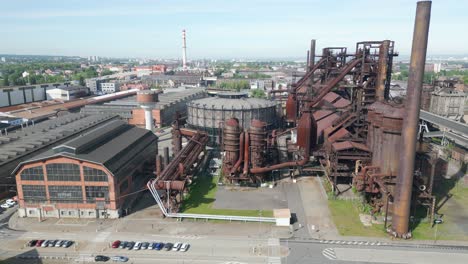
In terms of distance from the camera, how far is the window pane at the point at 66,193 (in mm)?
49688

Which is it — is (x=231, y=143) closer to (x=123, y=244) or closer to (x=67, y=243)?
(x=123, y=244)

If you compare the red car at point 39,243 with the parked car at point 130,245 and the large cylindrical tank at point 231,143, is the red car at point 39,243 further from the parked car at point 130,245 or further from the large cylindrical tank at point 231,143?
the large cylindrical tank at point 231,143

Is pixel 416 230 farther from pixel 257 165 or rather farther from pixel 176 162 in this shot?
pixel 176 162

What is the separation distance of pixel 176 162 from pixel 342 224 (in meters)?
28.2

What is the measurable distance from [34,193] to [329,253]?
142 feet

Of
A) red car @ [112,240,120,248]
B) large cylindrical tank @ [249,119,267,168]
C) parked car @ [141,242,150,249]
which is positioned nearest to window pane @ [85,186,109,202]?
red car @ [112,240,120,248]

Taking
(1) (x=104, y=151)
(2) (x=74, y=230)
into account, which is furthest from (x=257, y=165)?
(2) (x=74, y=230)

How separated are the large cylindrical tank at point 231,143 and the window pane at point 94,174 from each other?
22037 mm

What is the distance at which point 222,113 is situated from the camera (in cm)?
8294

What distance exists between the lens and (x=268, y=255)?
40.0m

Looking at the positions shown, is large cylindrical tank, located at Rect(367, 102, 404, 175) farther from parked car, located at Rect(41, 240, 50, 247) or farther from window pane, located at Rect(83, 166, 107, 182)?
parked car, located at Rect(41, 240, 50, 247)

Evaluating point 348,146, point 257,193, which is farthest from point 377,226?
point 257,193

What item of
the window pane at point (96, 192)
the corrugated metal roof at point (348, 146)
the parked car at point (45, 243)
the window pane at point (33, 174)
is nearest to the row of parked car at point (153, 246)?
the parked car at point (45, 243)

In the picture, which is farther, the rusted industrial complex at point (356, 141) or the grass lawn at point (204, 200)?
the grass lawn at point (204, 200)
